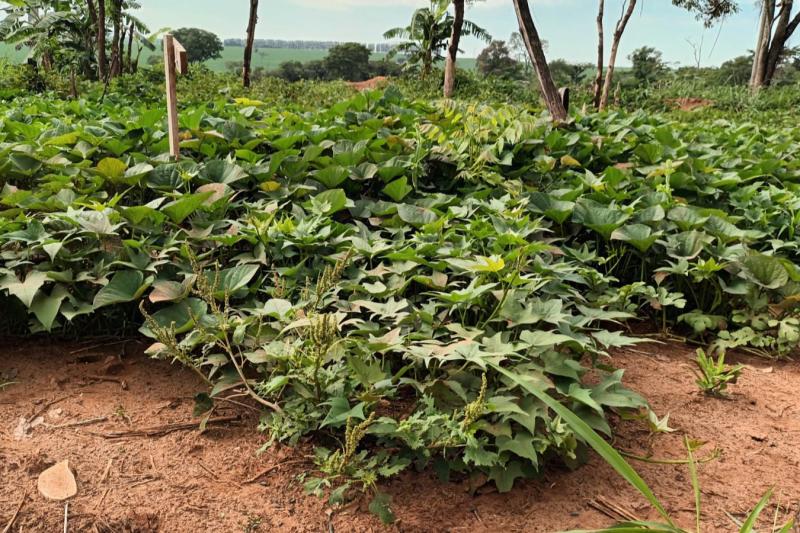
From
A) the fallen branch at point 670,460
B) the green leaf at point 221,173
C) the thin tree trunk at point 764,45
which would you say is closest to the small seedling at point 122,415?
the green leaf at point 221,173

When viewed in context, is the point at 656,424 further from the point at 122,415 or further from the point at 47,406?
the point at 47,406

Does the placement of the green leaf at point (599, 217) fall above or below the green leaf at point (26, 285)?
above

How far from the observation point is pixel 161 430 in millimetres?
2117

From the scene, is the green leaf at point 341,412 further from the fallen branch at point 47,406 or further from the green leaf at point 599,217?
the green leaf at point 599,217

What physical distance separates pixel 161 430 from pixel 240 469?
340 mm

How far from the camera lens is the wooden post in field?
3412 millimetres

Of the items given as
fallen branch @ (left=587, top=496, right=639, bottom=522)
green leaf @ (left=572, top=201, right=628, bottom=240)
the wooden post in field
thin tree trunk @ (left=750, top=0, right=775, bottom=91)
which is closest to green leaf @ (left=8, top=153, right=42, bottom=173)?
the wooden post in field

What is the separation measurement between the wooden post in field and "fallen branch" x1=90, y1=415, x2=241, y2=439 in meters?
1.81

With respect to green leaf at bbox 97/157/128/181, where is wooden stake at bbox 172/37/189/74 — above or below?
above

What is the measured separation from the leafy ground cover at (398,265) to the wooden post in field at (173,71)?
22cm

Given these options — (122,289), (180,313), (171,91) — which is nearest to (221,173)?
(171,91)

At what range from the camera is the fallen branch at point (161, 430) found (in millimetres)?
2092

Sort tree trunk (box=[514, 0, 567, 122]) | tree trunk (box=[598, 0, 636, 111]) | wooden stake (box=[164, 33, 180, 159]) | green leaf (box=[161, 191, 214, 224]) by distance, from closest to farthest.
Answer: green leaf (box=[161, 191, 214, 224]) < wooden stake (box=[164, 33, 180, 159]) < tree trunk (box=[514, 0, 567, 122]) < tree trunk (box=[598, 0, 636, 111])

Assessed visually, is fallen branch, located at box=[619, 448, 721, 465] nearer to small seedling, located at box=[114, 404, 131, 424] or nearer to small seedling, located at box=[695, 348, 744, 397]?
small seedling, located at box=[695, 348, 744, 397]
